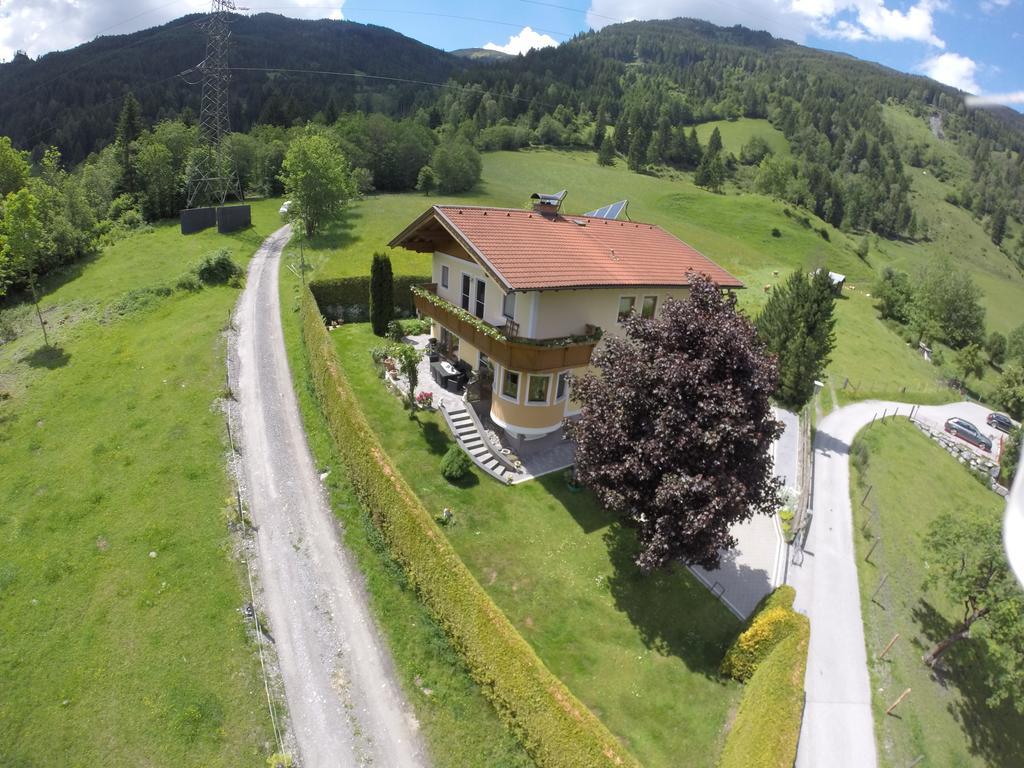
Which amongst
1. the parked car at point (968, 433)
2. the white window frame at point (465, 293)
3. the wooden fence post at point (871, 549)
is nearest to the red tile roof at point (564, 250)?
the white window frame at point (465, 293)

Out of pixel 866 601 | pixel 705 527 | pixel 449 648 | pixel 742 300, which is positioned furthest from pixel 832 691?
pixel 742 300

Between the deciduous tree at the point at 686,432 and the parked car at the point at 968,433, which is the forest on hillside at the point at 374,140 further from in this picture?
the deciduous tree at the point at 686,432

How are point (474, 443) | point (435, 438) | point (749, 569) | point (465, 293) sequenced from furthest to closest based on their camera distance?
point (465, 293)
point (435, 438)
point (474, 443)
point (749, 569)

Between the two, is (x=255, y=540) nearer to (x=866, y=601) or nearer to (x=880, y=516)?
(x=866, y=601)

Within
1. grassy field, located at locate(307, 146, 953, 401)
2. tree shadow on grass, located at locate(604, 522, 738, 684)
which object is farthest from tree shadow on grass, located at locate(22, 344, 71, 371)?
tree shadow on grass, located at locate(604, 522, 738, 684)

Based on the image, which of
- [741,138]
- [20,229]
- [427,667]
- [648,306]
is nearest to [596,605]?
[427,667]

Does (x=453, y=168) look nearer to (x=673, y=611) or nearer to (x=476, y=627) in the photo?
(x=673, y=611)
